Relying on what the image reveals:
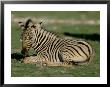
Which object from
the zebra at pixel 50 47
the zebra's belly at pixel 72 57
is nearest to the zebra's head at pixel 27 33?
the zebra at pixel 50 47

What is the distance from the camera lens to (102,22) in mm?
5570

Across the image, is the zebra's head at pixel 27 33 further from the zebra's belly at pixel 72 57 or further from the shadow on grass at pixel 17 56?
the zebra's belly at pixel 72 57

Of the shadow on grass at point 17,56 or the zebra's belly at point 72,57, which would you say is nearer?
the shadow on grass at point 17,56

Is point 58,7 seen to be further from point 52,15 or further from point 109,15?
point 52,15

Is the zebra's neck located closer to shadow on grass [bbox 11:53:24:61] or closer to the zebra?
the zebra

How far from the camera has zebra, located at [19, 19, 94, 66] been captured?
18.8 ft

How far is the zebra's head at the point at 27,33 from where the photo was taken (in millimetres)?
5758

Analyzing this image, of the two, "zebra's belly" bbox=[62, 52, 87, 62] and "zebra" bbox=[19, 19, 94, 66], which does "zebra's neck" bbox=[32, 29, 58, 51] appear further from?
"zebra's belly" bbox=[62, 52, 87, 62]

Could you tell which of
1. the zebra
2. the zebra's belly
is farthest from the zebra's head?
the zebra's belly

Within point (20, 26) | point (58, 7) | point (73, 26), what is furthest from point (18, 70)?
point (73, 26)

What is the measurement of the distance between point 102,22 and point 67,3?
51 cm

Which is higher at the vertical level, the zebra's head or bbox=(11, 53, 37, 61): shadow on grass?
the zebra's head

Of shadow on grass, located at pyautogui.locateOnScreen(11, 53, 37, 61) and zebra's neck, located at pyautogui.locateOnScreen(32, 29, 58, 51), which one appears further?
zebra's neck, located at pyautogui.locateOnScreen(32, 29, 58, 51)

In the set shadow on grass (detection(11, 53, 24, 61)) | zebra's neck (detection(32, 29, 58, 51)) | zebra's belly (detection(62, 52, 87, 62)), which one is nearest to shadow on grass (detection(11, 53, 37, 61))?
shadow on grass (detection(11, 53, 24, 61))
